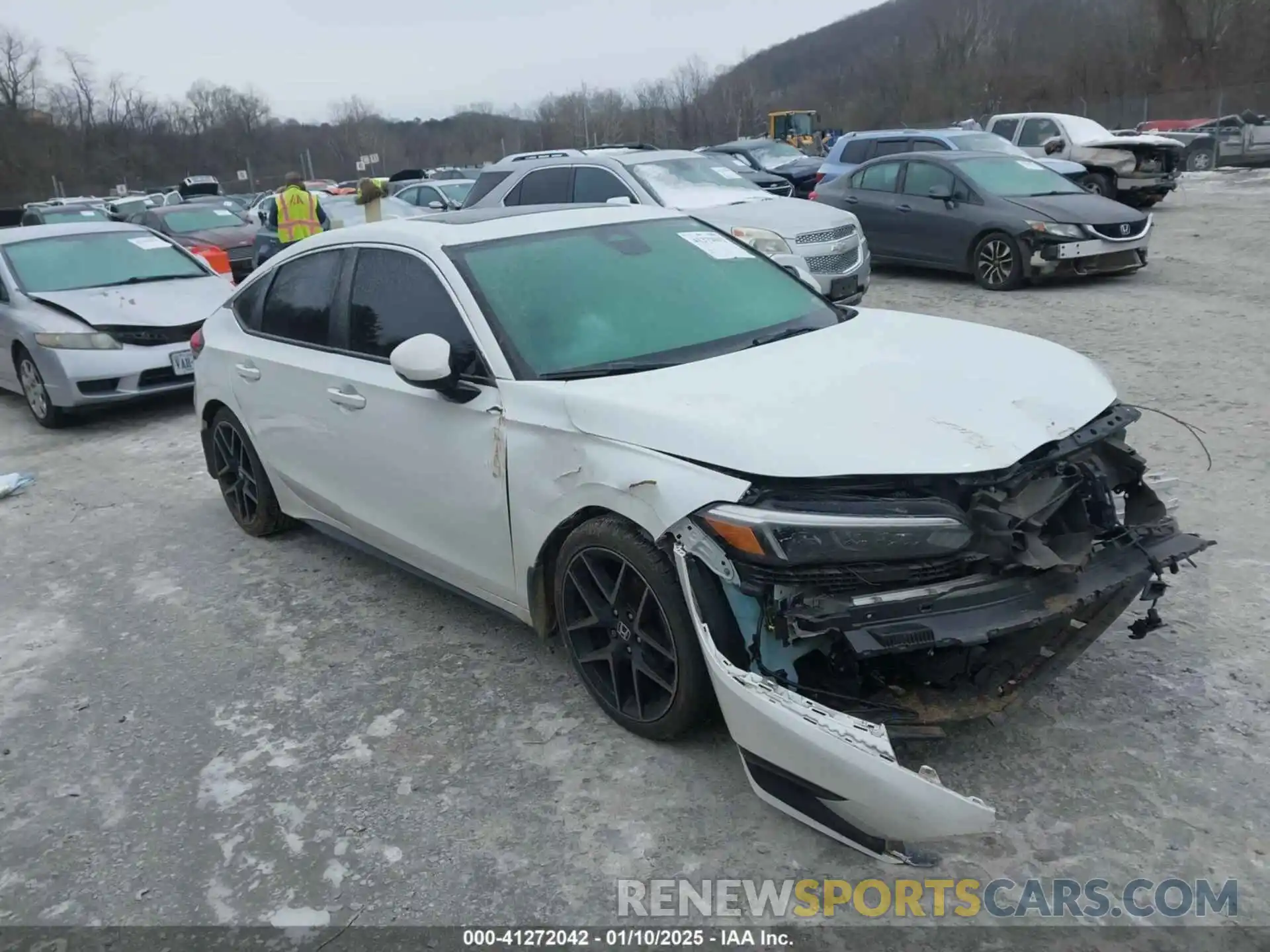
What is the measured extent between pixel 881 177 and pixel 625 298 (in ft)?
32.3

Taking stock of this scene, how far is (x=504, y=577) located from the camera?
3.64 meters

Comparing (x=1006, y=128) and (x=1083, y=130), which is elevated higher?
(x=1006, y=128)

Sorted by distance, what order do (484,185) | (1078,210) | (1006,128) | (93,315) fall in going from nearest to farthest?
(93,315), (1078,210), (484,185), (1006,128)

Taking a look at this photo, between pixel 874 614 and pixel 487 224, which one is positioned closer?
pixel 874 614

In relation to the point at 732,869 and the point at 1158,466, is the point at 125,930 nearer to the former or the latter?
the point at 732,869

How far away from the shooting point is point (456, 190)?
61.9ft

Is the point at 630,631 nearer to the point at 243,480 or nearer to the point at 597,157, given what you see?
the point at 243,480

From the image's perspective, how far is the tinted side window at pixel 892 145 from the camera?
1438 centimetres

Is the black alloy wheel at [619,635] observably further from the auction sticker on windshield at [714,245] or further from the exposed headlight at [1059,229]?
the exposed headlight at [1059,229]

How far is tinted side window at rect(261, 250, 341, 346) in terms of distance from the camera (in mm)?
4453

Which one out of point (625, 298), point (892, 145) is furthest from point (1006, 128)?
point (625, 298)

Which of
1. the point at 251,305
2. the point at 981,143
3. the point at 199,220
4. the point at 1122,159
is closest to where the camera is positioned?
the point at 251,305

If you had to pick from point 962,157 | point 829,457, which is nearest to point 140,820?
point 829,457

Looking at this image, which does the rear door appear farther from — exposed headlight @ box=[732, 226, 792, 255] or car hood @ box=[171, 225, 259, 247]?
car hood @ box=[171, 225, 259, 247]
